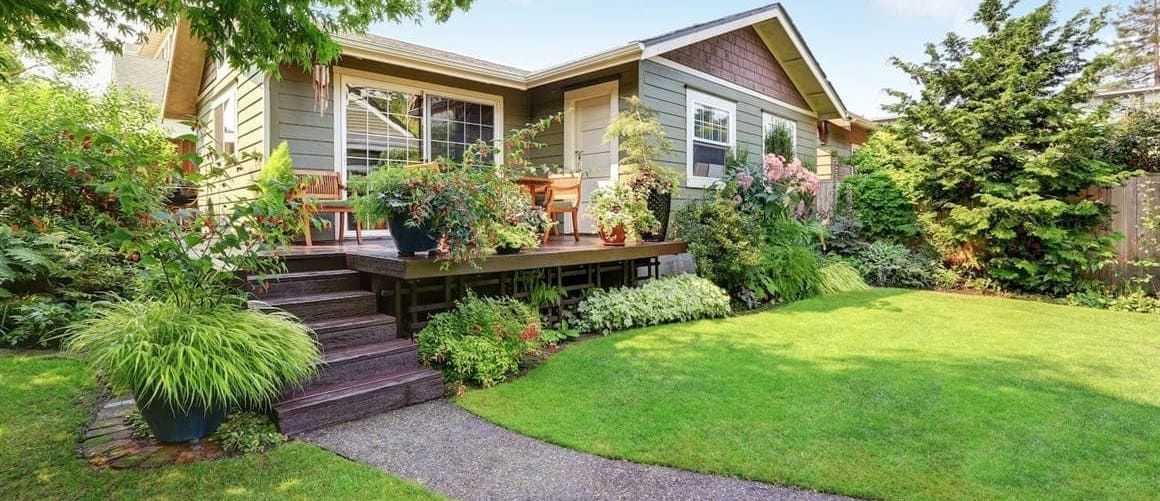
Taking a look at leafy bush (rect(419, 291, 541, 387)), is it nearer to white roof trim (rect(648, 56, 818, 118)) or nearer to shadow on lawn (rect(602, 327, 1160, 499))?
shadow on lawn (rect(602, 327, 1160, 499))

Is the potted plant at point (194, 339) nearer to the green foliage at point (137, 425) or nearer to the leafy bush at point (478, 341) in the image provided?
the green foliage at point (137, 425)

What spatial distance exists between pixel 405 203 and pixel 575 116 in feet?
15.7

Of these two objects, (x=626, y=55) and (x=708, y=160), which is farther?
(x=708, y=160)

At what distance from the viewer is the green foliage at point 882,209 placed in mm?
9102

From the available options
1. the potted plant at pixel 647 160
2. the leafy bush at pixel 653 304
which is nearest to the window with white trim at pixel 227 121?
the potted plant at pixel 647 160

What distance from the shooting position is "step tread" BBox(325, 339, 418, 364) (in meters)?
3.50

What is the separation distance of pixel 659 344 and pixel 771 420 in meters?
1.89

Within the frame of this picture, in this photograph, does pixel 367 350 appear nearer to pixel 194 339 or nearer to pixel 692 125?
pixel 194 339

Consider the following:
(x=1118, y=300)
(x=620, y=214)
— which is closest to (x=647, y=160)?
(x=620, y=214)

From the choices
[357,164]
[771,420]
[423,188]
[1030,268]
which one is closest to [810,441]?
[771,420]

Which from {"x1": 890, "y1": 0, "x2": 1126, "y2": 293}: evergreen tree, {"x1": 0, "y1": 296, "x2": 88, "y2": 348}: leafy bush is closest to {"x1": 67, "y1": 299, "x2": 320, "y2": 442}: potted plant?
{"x1": 0, "y1": 296, "x2": 88, "y2": 348}: leafy bush

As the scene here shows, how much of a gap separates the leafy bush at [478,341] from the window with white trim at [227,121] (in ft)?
16.8

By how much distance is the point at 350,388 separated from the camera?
335 centimetres

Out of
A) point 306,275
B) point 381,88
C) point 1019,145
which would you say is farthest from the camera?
point 1019,145
